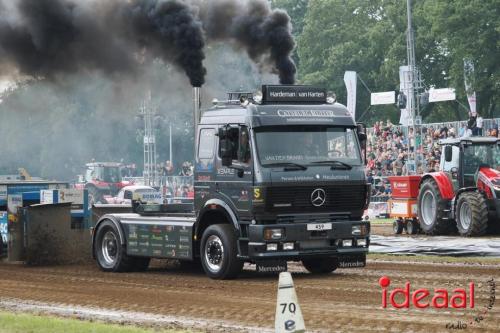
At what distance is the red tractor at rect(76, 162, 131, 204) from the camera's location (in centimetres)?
6019

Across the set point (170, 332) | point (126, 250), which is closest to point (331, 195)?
point (126, 250)

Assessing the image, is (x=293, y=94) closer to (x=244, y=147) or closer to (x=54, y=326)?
(x=244, y=147)

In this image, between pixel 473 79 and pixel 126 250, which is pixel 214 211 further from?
pixel 473 79

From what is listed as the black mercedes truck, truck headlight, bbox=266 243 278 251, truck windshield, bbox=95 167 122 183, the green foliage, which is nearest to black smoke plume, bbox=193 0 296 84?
the black mercedes truck

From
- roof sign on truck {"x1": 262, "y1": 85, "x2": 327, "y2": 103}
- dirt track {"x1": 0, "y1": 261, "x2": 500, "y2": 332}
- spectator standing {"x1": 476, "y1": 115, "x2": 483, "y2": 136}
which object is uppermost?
spectator standing {"x1": 476, "y1": 115, "x2": 483, "y2": 136}

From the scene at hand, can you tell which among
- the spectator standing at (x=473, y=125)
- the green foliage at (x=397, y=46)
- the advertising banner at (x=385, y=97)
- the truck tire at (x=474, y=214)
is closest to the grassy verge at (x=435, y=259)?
the truck tire at (x=474, y=214)

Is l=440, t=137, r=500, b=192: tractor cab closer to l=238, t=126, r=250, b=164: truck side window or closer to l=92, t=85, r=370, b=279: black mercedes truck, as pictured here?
l=92, t=85, r=370, b=279: black mercedes truck

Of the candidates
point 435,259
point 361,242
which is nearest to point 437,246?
point 435,259

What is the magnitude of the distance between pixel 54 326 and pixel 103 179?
51.3 meters

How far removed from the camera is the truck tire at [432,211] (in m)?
26.1

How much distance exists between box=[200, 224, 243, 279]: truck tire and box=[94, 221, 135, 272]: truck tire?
2534 millimetres

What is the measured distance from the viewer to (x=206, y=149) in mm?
16656

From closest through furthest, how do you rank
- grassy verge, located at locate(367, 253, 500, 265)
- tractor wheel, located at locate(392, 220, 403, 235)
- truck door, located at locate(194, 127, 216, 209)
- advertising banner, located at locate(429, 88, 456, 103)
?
1. truck door, located at locate(194, 127, 216, 209)
2. grassy verge, located at locate(367, 253, 500, 265)
3. tractor wheel, located at locate(392, 220, 403, 235)
4. advertising banner, located at locate(429, 88, 456, 103)

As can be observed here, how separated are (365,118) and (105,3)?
45114 millimetres
